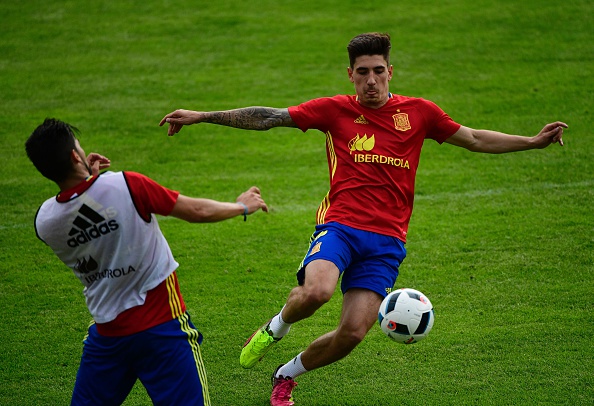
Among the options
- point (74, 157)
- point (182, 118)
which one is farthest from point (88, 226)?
point (182, 118)

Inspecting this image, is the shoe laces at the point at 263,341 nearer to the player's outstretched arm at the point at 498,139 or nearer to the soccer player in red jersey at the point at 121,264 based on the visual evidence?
the soccer player in red jersey at the point at 121,264

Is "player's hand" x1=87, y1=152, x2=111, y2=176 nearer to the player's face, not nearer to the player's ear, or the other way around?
the player's ear

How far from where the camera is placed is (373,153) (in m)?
5.84

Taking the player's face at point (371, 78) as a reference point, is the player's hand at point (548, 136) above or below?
below

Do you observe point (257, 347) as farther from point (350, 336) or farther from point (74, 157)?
point (74, 157)

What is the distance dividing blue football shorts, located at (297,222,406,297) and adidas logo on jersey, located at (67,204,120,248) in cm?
181

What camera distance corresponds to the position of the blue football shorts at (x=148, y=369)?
4336 mm

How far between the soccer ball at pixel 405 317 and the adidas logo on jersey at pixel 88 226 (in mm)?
2228

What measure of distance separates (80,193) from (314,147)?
7976 millimetres

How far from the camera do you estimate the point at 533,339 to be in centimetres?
661

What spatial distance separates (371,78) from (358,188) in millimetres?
896

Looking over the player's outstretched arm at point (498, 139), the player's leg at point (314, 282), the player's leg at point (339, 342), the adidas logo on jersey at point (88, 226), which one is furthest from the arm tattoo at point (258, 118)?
the adidas logo on jersey at point (88, 226)

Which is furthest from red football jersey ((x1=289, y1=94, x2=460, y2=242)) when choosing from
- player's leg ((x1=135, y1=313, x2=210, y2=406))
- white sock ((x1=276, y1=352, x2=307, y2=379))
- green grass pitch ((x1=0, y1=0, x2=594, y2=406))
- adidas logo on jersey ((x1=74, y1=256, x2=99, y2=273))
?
adidas logo on jersey ((x1=74, y1=256, x2=99, y2=273))

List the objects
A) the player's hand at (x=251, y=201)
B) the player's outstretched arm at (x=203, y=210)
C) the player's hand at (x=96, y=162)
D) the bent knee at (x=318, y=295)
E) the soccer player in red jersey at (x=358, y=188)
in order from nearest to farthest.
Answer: the player's outstretched arm at (x=203, y=210)
the player's hand at (x=251, y=201)
the player's hand at (x=96, y=162)
the bent knee at (x=318, y=295)
the soccer player in red jersey at (x=358, y=188)
